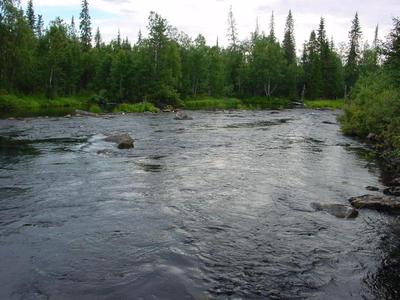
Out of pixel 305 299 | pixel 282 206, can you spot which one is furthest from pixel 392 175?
pixel 305 299

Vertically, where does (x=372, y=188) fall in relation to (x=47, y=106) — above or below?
below

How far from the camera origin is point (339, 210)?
14.5 metres

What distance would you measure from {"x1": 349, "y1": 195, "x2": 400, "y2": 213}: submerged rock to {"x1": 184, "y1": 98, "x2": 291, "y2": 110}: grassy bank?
61610 mm

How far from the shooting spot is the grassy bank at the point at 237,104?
262 feet

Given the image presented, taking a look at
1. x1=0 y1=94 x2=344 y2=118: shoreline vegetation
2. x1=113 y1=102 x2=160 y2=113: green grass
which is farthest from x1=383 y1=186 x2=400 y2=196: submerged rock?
x1=113 y1=102 x2=160 y2=113: green grass

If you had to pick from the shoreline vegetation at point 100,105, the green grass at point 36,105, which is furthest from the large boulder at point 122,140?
the green grass at point 36,105

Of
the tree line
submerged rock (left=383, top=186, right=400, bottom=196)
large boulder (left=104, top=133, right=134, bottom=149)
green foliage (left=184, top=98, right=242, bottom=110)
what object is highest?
the tree line

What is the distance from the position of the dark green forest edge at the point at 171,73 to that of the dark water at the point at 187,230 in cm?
1756

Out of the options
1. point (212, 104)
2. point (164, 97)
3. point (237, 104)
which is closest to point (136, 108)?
point (164, 97)

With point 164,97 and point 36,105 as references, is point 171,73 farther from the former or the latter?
point 36,105

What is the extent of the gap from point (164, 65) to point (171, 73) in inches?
89.2

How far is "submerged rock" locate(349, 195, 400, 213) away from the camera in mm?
14922

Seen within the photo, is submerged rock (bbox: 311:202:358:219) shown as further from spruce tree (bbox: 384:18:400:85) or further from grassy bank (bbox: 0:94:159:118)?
grassy bank (bbox: 0:94:159:118)

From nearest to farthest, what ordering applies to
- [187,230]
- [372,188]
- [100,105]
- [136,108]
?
[187,230]
[372,188]
[136,108]
[100,105]
